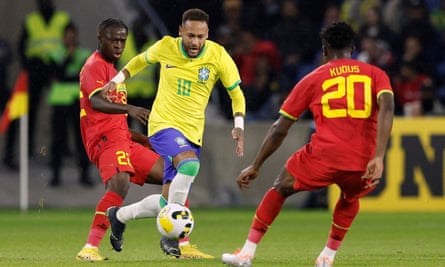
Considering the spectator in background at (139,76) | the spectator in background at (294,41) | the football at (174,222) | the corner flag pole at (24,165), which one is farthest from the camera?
the spectator in background at (294,41)

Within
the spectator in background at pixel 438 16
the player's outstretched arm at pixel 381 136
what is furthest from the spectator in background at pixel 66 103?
the player's outstretched arm at pixel 381 136

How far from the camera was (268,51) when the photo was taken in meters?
21.1

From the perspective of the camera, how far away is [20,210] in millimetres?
19875

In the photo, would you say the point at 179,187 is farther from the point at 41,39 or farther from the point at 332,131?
the point at 41,39

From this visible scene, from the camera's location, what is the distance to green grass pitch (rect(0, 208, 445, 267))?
11.4 metres

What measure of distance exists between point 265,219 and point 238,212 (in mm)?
9279

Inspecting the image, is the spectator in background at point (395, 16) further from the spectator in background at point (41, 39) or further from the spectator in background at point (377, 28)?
the spectator in background at point (41, 39)

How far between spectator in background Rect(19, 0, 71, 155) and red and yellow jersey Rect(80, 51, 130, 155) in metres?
8.89

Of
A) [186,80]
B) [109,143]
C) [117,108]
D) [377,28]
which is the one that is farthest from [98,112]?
[377,28]

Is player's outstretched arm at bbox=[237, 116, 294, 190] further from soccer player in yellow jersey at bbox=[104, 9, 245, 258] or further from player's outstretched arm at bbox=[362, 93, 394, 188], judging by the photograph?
soccer player in yellow jersey at bbox=[104, 9, 245, 258]

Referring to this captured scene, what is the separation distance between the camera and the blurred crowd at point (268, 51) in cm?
2027

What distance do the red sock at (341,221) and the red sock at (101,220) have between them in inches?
87.9

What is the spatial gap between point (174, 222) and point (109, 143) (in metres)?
1.52

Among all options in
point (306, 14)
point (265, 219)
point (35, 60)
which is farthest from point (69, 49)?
point (265, 219)
